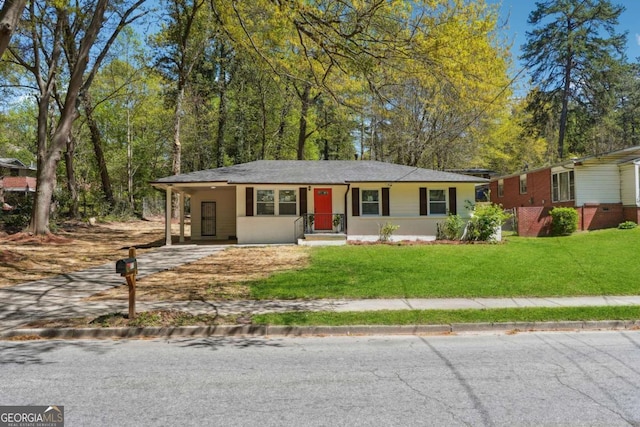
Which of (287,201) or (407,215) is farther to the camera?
(407,215)

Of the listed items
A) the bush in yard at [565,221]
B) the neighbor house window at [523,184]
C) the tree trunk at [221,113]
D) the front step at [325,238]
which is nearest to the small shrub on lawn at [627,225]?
the bush in yard at [565,221]

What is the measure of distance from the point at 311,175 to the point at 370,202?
3.24 m

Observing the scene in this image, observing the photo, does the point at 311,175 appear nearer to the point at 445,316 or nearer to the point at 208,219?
the point at 208,219

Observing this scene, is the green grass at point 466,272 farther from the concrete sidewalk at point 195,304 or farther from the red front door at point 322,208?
the red front door at point 322,208

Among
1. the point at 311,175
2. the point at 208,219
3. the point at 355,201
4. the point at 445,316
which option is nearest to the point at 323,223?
Answer: the point at 355,201

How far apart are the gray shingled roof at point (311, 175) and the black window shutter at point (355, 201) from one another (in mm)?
601

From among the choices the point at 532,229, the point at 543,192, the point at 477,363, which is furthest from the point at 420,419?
the point at 543,192

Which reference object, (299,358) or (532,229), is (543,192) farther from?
(299,358)

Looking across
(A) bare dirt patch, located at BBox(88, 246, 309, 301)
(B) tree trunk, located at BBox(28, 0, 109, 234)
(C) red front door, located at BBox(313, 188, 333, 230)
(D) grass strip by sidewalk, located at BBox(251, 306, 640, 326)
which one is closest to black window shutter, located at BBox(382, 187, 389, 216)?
(C) red front door, located at BBox(313, 188, 333, 230)

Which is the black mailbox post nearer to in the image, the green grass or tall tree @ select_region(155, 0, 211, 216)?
the green grass

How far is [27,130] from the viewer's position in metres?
48.7

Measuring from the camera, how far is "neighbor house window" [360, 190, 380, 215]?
2020 cm

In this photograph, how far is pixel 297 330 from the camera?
22.8 feet

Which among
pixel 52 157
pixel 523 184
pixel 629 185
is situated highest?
pixel 52 157
